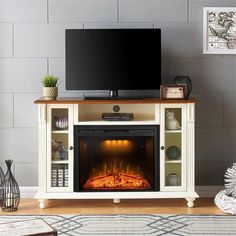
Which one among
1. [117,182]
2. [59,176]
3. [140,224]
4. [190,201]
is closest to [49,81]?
[59,176]

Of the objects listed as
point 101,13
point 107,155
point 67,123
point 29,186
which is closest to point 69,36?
point 101,13

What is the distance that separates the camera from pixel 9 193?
4.83 metres

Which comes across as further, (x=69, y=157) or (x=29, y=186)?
(x=29, y=186)

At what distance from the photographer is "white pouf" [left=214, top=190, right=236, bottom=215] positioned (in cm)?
464

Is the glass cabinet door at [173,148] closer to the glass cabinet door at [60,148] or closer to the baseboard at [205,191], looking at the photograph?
the baseboard at [205,191]

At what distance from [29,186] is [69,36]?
1446mm

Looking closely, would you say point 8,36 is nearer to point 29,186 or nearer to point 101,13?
point 101,13

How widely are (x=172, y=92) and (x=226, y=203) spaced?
3.40 ft

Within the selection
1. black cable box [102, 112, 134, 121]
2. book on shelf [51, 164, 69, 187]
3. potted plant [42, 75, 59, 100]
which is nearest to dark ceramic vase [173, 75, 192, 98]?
black cable box [102, 112, 134, 121]

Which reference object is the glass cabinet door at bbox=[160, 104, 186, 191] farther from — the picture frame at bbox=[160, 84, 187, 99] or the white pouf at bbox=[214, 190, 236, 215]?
the white pouf at bbox=[214, 190, 236, 215]

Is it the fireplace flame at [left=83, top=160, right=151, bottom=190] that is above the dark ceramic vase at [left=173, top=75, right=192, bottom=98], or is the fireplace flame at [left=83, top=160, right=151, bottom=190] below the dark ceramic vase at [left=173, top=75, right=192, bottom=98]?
below

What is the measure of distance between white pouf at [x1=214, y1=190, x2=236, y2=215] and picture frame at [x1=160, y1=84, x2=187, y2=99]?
0.91 m

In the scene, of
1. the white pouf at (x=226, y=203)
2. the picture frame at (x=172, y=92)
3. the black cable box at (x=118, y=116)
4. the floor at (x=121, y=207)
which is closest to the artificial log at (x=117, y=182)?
the floor at (x=121, y=207)

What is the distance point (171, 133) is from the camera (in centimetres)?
496
